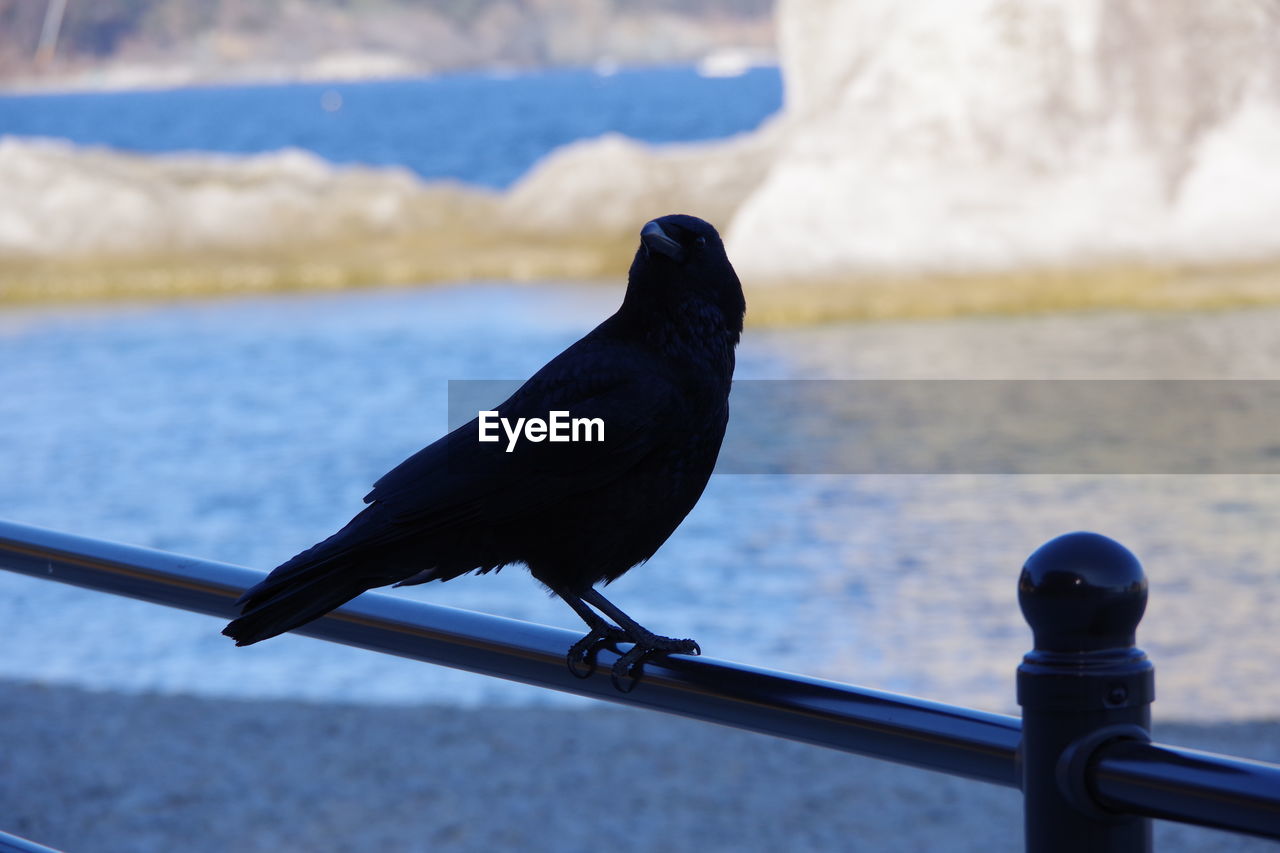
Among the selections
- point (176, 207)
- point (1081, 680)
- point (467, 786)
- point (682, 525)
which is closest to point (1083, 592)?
point (1081, 680)

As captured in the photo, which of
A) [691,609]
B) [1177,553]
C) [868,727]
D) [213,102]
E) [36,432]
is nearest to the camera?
[868,727]

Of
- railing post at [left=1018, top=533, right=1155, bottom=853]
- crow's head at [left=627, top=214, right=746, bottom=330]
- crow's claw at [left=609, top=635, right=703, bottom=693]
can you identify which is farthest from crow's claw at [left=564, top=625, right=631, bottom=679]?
crow's head at [left=627, top=214, right=746, bottom=330]

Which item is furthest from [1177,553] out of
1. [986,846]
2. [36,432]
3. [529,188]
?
[529,188]

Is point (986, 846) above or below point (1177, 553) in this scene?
below

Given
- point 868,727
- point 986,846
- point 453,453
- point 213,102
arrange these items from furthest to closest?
point 213,102 < point 986,846 < point 453,453 < point 868,727

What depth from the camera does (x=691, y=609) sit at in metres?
8.00

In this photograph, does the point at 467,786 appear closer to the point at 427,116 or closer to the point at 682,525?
the point at 682,525

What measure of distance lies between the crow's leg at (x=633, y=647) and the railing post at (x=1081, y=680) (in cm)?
45

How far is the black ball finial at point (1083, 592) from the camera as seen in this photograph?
945 mm

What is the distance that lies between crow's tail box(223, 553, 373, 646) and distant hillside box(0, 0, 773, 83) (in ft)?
135

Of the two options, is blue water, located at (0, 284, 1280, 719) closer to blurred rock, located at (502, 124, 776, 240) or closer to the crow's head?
the crow's head

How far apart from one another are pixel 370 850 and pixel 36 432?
10482 mm

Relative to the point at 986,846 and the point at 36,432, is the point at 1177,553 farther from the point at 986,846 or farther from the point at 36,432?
the point at 36,432

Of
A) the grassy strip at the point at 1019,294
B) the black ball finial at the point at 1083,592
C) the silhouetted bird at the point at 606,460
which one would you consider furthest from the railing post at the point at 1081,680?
the grassy strip at the point at 1019,294
